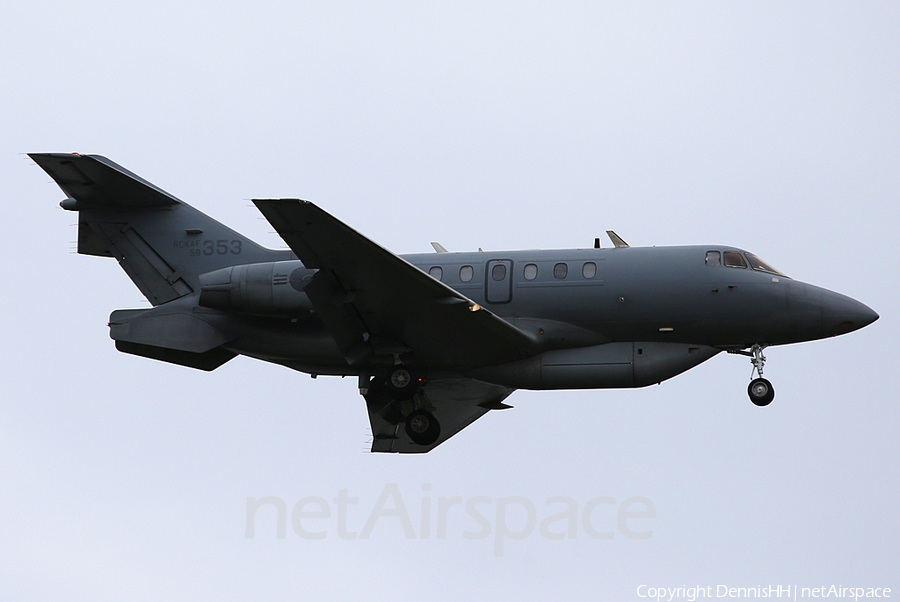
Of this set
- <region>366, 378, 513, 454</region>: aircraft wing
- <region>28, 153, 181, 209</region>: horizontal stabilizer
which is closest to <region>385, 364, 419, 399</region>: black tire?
<region>366, 378, 513, 454</region>: aircraft wing

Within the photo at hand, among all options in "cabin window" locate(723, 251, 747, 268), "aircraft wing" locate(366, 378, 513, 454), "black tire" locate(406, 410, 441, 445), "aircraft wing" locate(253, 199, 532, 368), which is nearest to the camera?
"aircraft wing" locate(253, 199, 532, 368)

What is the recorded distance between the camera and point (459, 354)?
23938 mm

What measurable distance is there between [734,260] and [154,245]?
12844 mm

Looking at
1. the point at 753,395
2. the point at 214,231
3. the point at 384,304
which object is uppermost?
the point at 214,231

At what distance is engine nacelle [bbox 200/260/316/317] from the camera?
910 inches

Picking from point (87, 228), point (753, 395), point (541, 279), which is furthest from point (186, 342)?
point (753, 395)

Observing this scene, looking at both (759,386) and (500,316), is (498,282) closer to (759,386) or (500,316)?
(500,316)

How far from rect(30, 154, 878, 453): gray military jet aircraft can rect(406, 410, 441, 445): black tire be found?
461 mm

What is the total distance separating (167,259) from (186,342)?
2274 mm

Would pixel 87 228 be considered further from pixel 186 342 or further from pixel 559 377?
pixel 559 377

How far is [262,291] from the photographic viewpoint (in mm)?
23125

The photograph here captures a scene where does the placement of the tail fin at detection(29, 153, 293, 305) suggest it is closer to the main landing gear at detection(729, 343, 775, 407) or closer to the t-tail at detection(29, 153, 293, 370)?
the t-tail at detection(29, 153, 293, 370)

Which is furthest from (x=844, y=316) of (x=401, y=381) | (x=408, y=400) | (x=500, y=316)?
(x=408, y=400)

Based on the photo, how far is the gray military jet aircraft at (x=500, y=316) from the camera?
74.5 feet
